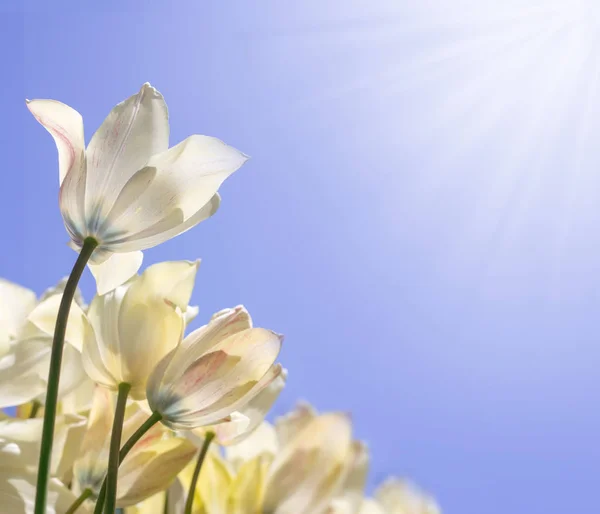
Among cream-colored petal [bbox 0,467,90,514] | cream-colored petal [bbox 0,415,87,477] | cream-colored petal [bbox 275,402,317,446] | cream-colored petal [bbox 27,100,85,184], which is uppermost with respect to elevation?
cream-colored petal [bbox 27,100,85,184]

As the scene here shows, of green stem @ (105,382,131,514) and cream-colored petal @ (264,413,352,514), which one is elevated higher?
cream-colored petal @ (264,413,352,514)

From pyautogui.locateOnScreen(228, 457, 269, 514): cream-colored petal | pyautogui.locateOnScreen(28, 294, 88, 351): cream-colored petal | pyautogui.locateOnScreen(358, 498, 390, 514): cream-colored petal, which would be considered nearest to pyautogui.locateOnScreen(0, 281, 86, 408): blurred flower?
pyautogui.locateOnScreen(28, 294, 88, 351): cream-colored petal

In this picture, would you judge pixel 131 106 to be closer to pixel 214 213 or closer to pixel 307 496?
pixel 214 213

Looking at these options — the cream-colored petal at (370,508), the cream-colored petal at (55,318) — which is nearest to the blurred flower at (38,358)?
the cream-colored petal at (55,318)

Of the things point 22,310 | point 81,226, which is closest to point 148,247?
point 81,226

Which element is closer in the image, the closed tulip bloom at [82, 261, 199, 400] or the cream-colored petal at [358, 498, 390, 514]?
the closed tulip bloom at [82, 261, 199, 400]

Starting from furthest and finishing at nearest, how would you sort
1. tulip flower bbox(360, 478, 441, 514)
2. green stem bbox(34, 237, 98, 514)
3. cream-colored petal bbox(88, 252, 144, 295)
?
1. tulip flower bbox(360, 478, 441, 514)
2. cream-colored petal bbox(88, 252, 144, 295)
3. green stem bbox(34, 237, 98, 514)

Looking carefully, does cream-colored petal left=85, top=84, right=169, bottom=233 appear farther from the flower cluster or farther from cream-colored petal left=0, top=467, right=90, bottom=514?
cream-colored petal left=0, top=467, right=90, bottom=514

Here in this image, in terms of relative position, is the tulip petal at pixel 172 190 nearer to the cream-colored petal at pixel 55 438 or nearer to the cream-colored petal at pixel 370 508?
the cream-colored petal at pixel 55 438
